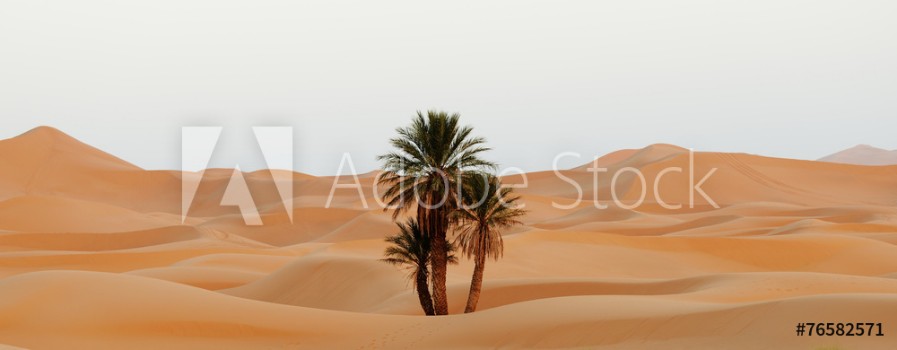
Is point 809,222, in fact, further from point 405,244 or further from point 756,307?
point 756,307

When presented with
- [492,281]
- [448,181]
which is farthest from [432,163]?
[492,281]

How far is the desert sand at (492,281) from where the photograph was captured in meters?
18.4

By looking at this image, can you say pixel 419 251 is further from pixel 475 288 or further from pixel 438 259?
pixel 475 288

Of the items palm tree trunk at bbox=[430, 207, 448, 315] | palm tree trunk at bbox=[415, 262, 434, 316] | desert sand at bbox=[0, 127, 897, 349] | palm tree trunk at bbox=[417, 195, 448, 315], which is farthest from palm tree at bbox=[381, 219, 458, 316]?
desert sand at bbox=[0, 127, 897, 349]

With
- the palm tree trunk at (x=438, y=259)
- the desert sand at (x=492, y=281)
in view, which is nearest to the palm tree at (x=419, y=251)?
the palm tree trunk at (x=438, y=259)

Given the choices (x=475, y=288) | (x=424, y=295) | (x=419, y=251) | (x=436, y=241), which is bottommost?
(x=424, y=295)

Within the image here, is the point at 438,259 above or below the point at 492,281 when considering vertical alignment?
above

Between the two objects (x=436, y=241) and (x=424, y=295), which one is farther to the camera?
(x=424, y=295)

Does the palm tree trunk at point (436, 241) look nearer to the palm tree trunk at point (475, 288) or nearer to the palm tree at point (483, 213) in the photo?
the palm tree at point (483, 213)

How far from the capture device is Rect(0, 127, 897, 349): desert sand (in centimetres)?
1838

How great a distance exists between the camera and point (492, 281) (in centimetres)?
3209

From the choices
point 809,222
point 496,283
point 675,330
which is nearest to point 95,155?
point 809,222

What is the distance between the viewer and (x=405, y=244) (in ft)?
87.9

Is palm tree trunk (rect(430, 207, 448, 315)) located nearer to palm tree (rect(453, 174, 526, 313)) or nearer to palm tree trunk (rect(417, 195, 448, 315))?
palm tree trunk (rect(417, 195, 448, 315))
